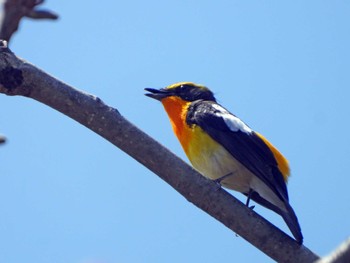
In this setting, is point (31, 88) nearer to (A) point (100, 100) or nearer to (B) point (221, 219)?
(A) point (100, 100)

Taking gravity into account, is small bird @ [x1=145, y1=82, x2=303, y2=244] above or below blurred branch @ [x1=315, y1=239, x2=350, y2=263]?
above

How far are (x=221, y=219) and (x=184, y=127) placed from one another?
91.0 inches

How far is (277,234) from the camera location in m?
4.23

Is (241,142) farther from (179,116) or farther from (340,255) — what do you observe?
(340,255)

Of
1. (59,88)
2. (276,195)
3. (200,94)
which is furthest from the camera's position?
(200,94)

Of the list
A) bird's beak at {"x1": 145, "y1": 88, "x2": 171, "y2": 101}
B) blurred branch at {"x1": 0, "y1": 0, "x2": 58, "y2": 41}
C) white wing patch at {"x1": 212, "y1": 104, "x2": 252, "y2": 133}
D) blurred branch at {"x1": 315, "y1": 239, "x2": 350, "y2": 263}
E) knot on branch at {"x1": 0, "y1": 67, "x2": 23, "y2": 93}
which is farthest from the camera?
bird's beak at {"x1": 145, "y1": 88, "x2": 171, "y2": 101}

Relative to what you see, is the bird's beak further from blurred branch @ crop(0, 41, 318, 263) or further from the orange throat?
blurred branch @ crop(0, 41, 318, 263)

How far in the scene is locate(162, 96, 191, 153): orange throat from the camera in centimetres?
630

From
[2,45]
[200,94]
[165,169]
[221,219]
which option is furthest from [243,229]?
[200,94]

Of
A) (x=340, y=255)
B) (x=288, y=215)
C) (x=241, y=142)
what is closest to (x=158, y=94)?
(x=241, y=142)

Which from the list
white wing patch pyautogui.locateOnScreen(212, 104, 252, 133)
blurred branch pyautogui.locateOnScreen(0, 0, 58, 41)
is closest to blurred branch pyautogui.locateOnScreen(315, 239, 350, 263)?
blurred branch pyautogui.locateOnScreen(0, 0, 58, 41)

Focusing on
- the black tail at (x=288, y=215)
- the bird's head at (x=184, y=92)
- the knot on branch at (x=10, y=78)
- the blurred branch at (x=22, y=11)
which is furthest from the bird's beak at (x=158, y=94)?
the blurred branch at (x=22, y=11)

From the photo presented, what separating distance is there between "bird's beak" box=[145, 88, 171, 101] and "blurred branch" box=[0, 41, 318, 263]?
9.92 feet

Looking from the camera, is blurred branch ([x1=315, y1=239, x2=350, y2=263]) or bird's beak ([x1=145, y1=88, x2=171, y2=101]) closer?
blurred branch ([x1=315, y1=239, x2=350, y2=263])
